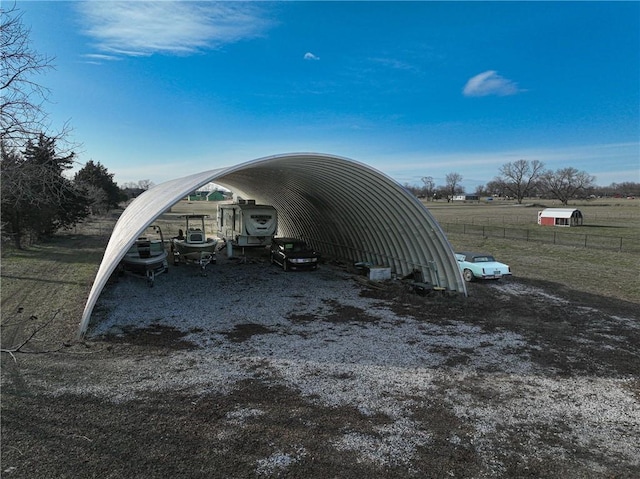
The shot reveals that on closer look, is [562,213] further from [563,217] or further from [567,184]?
[567,184]

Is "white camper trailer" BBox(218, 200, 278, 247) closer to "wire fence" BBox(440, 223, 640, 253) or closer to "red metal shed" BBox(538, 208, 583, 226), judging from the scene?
"wire fence" BBox(440, 223, 640, 253)

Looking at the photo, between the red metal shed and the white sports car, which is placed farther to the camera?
the red metal shed

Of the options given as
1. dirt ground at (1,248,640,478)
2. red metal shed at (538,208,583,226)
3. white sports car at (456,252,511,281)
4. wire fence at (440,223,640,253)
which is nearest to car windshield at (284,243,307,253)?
dirt ground at (1,248,640,478)

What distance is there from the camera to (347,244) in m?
19.1

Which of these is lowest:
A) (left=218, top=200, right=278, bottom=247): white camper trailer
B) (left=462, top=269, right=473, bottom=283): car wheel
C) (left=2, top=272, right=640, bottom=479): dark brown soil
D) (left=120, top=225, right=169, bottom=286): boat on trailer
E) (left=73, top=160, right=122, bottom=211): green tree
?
(left=2, top=272, right=640, bottom=479): dark brown soil

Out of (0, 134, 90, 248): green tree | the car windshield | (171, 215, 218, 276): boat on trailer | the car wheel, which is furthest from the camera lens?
the car windshield

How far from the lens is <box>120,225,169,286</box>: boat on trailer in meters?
14.5

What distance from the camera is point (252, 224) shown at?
769 inches

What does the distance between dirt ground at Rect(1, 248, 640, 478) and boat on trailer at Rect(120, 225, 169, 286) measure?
291 cm

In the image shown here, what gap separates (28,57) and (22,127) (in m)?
1.77

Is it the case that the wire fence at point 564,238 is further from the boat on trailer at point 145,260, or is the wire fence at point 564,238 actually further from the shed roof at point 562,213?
the boat on trailer at point 145,260

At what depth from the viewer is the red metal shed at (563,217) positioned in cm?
4054

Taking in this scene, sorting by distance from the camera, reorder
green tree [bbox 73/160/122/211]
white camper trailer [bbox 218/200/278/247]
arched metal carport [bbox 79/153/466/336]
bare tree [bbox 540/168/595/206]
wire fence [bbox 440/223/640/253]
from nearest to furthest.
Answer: arched metal carport [bbox 79/153/466/336] < white camper trailer [bbox 218/200/278/247] < wire fence [bbox 440/223/640/253] < green tree [bbox 73/160/122/211] < bare tree [bbox 540/168/595/206]

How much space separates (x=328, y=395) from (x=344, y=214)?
1203cm
